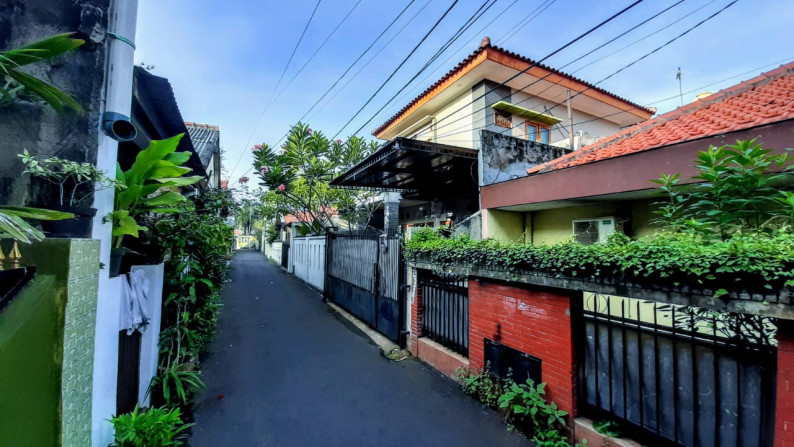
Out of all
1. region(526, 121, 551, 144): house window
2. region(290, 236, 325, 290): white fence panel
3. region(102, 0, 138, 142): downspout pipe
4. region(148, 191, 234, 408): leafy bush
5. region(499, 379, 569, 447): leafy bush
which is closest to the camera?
region(102, 0, 138, 142): downspout pipe

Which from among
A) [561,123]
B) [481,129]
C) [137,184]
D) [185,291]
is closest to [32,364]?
[137,184]

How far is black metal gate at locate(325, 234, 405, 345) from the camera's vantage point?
5785 mm

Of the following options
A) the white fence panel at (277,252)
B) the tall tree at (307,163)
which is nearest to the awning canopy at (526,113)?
the tall tree at (307,163)

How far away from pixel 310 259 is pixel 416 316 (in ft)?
28.3

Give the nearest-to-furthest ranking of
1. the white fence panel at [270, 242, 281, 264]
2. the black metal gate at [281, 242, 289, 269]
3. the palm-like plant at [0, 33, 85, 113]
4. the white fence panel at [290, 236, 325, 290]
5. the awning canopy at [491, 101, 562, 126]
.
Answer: the palm-like plant at [0, 33, 85, 113] < the awning canopy at [491, 101, 562, 126] < the white fence panel at [290, 236, 325, 290] < the black metal gate at [281, 242, 289, 269] < the white fence panel at [270, 242, 281, 264]

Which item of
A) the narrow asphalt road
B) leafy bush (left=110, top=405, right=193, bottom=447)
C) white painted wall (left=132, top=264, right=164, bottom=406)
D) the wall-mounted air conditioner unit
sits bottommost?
the narrow asphalt road

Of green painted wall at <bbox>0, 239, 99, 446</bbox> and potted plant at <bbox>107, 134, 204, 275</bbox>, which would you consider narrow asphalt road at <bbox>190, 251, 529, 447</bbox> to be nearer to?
green painted wall at <bbox>0, 239, 99, 446</bbox>

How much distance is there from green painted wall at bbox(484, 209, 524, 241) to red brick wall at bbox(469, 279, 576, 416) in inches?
110

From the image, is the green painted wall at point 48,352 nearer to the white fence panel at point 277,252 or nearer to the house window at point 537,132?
the house window at point 537,132

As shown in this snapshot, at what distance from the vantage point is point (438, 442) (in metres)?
3.10

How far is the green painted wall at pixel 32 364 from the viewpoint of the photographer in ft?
4.78

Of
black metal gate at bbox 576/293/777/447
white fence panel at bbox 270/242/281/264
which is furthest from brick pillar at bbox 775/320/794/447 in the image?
white fence panel at bbox 270/242/281/264

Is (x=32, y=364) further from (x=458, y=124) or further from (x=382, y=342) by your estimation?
(x=458, y=124)

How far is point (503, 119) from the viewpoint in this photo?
8.67 metres
